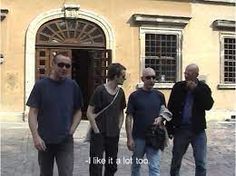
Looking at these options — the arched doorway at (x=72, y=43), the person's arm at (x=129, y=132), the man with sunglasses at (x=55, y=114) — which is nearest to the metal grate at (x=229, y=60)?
the arched doorway at (x=72, y=43)

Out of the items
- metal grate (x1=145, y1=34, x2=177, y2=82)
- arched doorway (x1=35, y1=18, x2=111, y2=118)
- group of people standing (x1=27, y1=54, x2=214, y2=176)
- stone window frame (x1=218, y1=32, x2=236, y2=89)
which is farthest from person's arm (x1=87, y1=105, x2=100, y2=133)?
stone window frame (x1=218, y1=32, x2=236, y2=89)

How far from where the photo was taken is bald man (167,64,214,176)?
22.9 feet

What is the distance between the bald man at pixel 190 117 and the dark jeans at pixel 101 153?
0.95 metres

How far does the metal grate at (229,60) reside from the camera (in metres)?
20.2

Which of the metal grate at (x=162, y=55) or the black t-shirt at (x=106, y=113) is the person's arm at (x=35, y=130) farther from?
the metal grate at (x=162, y=55)

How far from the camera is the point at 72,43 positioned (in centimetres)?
1809

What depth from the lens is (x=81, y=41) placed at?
18.2 meters

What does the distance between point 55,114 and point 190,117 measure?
2.20m

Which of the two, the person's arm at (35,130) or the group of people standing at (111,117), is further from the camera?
the group of people standing at (111,117)

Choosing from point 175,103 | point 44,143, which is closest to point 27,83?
point 175,103

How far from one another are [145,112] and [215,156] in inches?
179

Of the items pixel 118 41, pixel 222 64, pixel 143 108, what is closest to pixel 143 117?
pixel 143 108

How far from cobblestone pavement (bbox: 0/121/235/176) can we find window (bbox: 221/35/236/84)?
5.49m

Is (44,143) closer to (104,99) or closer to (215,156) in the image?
(104,99)
